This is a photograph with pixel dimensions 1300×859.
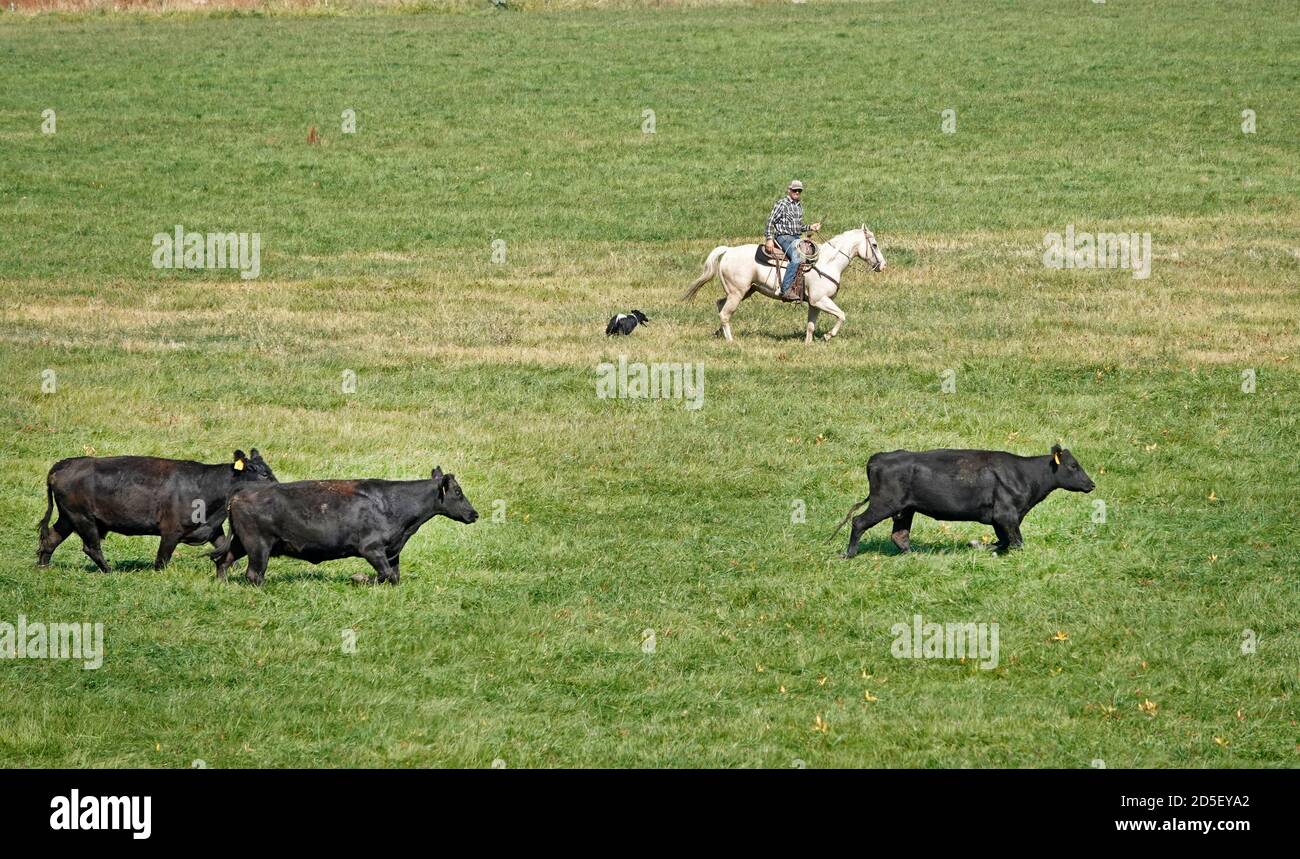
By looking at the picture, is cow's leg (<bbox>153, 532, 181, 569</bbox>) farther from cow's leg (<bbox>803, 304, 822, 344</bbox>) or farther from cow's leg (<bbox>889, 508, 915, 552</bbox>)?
cow's leg (<bbox>803, 304, 822, 344</bbox>)

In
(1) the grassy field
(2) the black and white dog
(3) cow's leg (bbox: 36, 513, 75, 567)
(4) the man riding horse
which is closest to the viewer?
(1) the grassy field

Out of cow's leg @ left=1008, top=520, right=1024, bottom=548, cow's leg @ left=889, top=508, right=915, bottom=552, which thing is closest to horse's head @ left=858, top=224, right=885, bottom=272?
cow's leg @ left=889, top=508, right=915, bottom=552

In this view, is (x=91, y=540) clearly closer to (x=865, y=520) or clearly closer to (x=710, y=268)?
(x=865, y=520)

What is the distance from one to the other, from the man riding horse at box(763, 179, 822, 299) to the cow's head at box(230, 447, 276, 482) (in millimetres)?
15429

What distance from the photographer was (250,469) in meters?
19.2

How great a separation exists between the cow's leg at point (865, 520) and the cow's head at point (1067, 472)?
6.68ft


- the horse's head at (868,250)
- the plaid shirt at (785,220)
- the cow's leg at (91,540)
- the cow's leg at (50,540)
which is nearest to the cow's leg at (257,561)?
the cow's leg at (91,540)

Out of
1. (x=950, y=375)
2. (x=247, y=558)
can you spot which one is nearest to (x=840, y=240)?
(x=950, y=375)

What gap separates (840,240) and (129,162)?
85.4ft

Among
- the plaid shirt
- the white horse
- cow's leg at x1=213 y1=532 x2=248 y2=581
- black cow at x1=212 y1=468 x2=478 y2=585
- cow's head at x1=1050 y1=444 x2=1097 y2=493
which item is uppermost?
the plaid shirt

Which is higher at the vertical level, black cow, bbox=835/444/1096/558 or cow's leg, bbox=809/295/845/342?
cow's leg, bbox=809/295/845/342

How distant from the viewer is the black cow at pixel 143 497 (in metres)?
18.8

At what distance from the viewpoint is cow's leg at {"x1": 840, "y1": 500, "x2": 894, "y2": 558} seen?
19.8 m

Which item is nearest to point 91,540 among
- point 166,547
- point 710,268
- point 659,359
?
point 166,547
